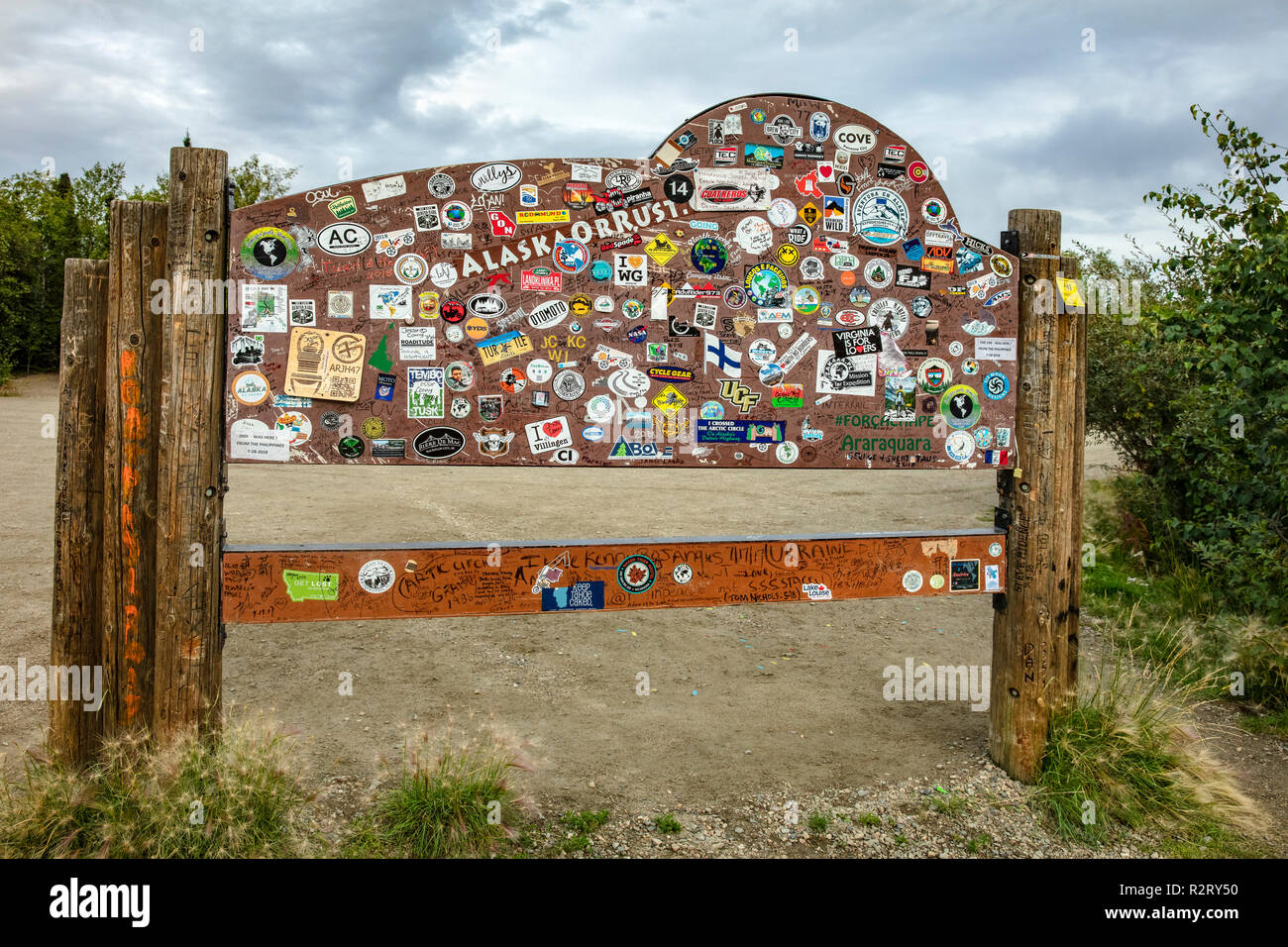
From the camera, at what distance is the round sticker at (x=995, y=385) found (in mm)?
4141

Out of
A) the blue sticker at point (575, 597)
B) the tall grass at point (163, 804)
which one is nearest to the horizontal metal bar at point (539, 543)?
the blue sticker at point (575, 597)

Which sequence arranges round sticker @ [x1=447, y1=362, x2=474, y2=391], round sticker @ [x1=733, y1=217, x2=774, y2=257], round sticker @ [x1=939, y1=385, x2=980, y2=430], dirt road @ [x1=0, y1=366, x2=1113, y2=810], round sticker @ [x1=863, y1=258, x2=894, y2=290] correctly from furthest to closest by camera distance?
dirt road @ [x1=0, y1=366, x2=1113, y2=810] → round sticker @ [x1=939, y1=385, x2=980, y2=430] → round sticker @ [x1=863, y1=258, x2=894, y2=290] → round sticker @ [x1=733, y1=217, x2=774, y2=257] → round sticker @ [x1=447, y1=362, x2=474, y2=391]

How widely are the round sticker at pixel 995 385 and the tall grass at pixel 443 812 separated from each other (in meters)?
2.65

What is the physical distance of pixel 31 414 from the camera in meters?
19.6

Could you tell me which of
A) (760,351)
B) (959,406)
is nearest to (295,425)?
(760,351)

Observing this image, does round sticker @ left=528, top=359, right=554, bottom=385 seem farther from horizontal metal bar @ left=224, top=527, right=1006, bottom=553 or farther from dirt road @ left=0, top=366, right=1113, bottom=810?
dirt road @ left=0, top=366, right=1113, bottom=810

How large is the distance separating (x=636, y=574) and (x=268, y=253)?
6.37 feet

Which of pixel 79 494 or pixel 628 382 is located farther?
pixel 628 382

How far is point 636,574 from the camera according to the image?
3832 millimetres

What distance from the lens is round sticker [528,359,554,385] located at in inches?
147

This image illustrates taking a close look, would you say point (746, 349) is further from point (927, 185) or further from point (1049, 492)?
point (1049, 492)

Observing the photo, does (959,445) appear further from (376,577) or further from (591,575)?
(376,577)

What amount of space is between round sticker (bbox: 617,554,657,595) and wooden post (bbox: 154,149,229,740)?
63.0 inches

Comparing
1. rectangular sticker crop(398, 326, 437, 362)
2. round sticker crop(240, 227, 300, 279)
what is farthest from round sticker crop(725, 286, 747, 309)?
round sticker crop(240, 227, 300, 279)
